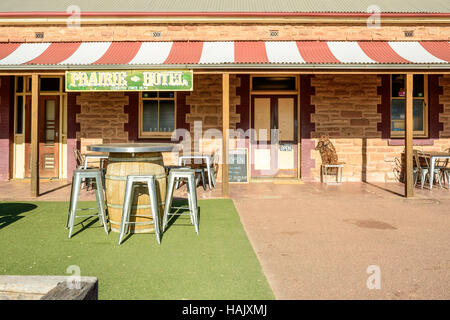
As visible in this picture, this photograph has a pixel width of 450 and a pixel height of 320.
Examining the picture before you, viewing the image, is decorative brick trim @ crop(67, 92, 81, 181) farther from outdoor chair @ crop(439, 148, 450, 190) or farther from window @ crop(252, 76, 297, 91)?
outdoor chair @ crop(439, 148, 450, 190)

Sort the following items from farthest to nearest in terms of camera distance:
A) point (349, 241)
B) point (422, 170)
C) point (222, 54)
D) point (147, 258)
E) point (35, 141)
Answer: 1. point (422, 170)
2. point (222, 54)
3. point (35, 141)
4. point (349, 241)
5. point (147, 258)

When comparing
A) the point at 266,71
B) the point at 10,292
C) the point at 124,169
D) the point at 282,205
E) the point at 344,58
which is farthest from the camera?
the point at 344,58

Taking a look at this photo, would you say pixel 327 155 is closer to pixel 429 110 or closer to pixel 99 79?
pixel 429 110

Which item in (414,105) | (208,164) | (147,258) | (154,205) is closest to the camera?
(147,258)

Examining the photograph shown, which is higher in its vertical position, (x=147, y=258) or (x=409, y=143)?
(x=409, y=143)

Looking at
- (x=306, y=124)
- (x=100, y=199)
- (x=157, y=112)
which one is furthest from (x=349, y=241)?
(x=157, y=112)

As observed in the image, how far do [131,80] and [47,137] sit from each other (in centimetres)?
391

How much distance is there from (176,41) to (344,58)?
13.7 ft

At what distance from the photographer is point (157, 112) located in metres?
9.59

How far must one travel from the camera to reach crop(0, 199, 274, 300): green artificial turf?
2.89 metres

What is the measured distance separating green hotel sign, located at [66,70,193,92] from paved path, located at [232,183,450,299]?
2426 mm

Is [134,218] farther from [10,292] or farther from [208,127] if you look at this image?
[208,127]

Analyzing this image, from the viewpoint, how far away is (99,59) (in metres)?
7.90
